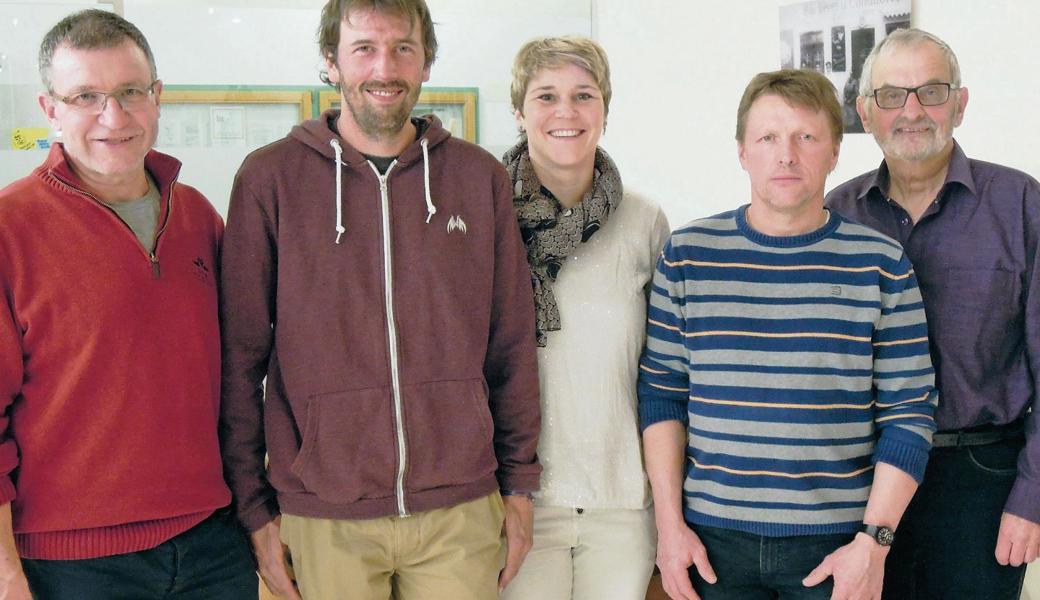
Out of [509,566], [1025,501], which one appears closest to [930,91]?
[1025,501]

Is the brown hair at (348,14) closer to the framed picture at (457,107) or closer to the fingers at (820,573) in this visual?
the fingers at (820,573)

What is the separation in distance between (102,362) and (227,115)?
239 centimetres

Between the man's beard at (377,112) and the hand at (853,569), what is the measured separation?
113 centimetres

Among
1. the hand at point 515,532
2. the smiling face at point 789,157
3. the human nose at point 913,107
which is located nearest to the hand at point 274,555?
the hand at point 515,532

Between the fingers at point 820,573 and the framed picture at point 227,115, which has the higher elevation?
the framed picture at point 227,115

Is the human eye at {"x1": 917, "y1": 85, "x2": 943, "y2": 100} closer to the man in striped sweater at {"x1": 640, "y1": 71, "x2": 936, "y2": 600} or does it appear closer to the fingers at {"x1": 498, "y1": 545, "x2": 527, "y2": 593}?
the man in striped sweater at {"x1": 640, "y1": 71, "x2": 936, "y2": 600}

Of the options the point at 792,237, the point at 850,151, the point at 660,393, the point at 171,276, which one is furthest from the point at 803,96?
the point at 850,151

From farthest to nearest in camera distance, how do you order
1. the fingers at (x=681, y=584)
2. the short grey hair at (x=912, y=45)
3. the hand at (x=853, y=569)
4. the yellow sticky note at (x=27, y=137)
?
the yellow sticky note at (x=27, y=137), the short grey hair at (x=912, y=45), the fingers at (x=681, y=584), the hand at (x=853, y=569)

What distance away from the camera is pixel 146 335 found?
63.4 inches

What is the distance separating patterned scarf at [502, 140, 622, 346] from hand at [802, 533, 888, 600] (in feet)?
2.25

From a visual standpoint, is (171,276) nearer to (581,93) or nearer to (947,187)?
(581,93)

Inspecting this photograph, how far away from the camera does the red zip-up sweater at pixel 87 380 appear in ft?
5.00

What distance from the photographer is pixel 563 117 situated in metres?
1.97

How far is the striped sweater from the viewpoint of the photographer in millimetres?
1719
